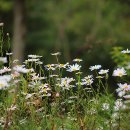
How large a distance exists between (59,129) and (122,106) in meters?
0.46

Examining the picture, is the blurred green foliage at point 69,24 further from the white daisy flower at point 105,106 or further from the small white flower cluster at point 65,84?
the white daisy flower at point 105,106

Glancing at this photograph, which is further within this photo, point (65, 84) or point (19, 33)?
point (19, 33)

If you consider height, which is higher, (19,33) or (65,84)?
(65,84)

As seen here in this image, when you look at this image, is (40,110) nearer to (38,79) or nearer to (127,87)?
(38,79)

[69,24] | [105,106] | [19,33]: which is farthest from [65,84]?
[69,24]

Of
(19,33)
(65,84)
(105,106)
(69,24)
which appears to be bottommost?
(69,24)

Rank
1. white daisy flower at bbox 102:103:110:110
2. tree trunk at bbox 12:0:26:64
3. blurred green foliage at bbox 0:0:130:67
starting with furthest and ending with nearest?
1. blurred green foliage at bbox 0:0:130:67
2. tree trunk at bbox 12:0:26:64
3. white daisy flower at bbox 102:103:110:110

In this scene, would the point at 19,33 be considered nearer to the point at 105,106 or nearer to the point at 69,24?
the point at 69,24

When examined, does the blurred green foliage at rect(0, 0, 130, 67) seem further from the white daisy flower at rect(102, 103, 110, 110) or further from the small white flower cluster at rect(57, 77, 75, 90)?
the white daisy flower at rect(102, 103, 110, 110)

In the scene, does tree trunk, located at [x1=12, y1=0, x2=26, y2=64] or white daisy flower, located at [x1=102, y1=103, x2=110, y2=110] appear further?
tree trunk, located at [x1=12, y1=0, x2=26, y2=64]

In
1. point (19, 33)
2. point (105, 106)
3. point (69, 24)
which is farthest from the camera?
point (69, 24)

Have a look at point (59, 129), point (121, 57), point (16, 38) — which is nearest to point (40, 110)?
point (59, 129)

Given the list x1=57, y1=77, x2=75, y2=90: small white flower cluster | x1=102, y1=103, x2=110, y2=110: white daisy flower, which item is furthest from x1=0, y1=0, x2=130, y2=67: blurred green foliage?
x1=102, y1=103, x2=110, y2=110: white daisy flower

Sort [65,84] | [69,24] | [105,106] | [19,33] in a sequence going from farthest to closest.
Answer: [69,24]
[19,33]
[65,84]
[105,106]
